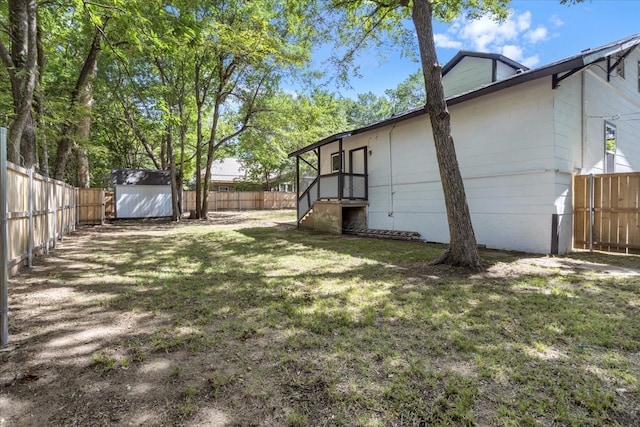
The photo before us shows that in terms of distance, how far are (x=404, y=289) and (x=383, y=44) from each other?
320 inches

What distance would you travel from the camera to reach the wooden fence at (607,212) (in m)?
6.75

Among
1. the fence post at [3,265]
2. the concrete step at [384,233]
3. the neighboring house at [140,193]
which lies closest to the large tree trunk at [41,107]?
the fence post at [3,265]

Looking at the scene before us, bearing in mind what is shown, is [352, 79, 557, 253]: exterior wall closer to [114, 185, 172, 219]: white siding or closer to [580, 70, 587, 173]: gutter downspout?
[580, 70, 587, 173]: gutter downspout

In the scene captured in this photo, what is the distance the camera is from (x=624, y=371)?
7.64 feet

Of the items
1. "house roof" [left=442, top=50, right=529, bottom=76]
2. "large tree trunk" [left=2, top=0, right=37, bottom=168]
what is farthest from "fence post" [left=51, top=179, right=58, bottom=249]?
"house roof" [left=442, top=50, right=529, bottom=76]

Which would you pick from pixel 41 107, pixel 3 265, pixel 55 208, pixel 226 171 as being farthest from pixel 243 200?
pixel 3 265

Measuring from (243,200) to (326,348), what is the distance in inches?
1142

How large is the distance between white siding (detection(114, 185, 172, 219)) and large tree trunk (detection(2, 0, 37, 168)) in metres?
12.3

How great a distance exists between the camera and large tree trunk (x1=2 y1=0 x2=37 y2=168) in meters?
6.91

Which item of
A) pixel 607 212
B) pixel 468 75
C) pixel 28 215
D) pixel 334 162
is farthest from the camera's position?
pixel 334 162

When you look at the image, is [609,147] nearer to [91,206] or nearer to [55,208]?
A: [55,208]

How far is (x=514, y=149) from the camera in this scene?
754 centimetres

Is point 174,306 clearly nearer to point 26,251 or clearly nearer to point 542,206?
point 26,251

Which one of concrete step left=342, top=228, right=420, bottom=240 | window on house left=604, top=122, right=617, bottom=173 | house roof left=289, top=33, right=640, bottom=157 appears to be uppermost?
house roof left=289, top=33, right=640, bottom=157
